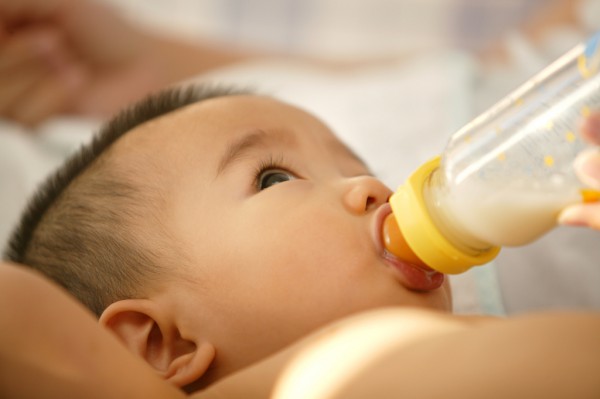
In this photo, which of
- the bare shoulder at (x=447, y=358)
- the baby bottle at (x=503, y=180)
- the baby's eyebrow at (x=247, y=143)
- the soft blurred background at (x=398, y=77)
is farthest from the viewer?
the soft blurred background at (x=398, y=77)

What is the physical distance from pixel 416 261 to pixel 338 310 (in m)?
0.11

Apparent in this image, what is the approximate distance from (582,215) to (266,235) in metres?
0.36

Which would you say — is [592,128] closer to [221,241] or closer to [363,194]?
[363,194]

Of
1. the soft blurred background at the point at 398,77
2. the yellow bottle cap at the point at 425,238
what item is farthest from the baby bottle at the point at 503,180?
the soft blurred background at the point at 398,77

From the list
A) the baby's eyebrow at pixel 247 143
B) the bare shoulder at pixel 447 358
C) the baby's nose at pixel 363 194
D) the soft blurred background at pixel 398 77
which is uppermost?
the soft blurred background at pixel 398 77

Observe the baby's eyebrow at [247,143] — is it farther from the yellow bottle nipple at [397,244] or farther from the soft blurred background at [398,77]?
the soft blurred background at [398,77]

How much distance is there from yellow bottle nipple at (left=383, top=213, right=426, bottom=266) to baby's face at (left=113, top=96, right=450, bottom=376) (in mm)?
11

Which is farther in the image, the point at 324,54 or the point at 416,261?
the point at 324,54

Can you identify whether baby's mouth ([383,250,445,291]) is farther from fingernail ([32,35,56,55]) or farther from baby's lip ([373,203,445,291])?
fingernail ([32,35,56,55])

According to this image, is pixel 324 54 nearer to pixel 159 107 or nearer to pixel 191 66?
pixel 191 66

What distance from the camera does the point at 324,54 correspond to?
2643mm

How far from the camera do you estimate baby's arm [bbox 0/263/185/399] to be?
0.64 metres

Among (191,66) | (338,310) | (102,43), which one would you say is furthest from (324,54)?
(338,310)

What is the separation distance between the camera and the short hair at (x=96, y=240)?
0.91m
